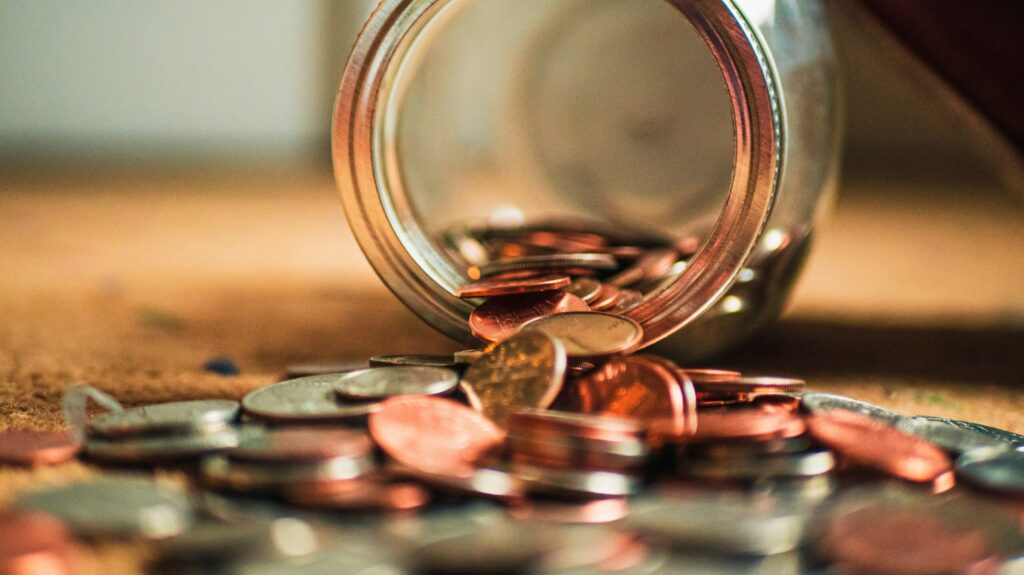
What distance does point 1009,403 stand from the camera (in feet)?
3.28

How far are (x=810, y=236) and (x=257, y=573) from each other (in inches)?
30.3

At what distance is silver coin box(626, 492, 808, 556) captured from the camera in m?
0.57

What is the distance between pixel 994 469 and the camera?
69 cm

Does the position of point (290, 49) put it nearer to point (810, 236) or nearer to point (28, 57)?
point (28, 57)

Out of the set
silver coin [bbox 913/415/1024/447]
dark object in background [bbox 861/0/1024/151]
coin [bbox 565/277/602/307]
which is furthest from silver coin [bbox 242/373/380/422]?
dark object in background [bbox 861/0/1024/151]

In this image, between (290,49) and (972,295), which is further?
(290,49)

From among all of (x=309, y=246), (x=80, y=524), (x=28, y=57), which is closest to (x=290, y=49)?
(x=28, y=57)

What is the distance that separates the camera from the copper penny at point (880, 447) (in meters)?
0.68

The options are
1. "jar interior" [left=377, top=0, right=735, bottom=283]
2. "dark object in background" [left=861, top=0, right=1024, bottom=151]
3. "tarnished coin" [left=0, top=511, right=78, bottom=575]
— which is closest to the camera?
"tarnished coin" [left=0, top=511, right=78, bottom=575]

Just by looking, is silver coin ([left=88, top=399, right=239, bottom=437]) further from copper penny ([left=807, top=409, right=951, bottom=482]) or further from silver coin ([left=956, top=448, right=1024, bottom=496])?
silver coin ([left=956, top=448, right=1024, bottom=496])

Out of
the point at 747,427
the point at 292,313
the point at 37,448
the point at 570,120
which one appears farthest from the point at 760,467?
the point at 570,120

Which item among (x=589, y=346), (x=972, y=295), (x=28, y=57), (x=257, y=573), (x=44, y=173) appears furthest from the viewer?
(x=28, y=57)

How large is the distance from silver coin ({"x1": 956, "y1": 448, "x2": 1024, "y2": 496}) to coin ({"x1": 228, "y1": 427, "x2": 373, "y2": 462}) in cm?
43

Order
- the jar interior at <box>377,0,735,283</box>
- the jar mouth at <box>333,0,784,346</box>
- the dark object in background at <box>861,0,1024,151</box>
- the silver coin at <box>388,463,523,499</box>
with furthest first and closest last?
the jar interior at <box>377,0,735,283</box>, the dark object in background at <box>861,0,1024,151</box>, the jar mouth at <box>333,0,784,346</box>, the silver coin at <box>388,463,523,499</box>
